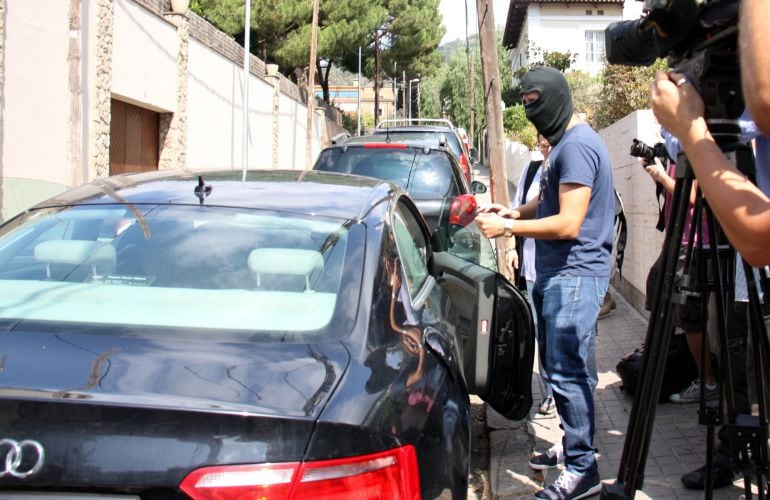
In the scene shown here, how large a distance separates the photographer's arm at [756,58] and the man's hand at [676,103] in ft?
0.82

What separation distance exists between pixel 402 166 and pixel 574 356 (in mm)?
3628

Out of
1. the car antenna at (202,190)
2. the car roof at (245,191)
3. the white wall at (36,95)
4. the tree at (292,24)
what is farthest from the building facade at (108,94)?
the car antenna at (202,190)

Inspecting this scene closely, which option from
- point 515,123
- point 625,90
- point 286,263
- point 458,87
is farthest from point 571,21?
point 286,263

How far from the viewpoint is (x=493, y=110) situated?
25.2 ft

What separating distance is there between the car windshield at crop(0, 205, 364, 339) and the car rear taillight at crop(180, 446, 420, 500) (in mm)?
481

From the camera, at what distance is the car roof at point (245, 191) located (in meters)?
2.88

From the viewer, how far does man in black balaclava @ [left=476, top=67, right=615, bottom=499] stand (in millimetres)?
3385

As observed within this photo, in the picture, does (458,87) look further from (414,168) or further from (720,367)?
(720,367)

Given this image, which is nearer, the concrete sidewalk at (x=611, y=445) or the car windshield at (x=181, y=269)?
the car windshield at (x=181, y=269)

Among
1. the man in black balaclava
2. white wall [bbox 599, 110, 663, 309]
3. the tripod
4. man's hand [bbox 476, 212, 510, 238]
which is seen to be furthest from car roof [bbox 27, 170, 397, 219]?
white wall [bbox 599, 110, 663, 309]

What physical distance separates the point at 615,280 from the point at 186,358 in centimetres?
751

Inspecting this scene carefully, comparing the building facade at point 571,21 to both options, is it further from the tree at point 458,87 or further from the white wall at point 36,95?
the white wall at point 36,95

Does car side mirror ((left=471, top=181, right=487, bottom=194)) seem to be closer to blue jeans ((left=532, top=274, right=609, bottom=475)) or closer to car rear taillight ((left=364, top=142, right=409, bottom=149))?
car rear taillight ((left=364, top=142, right=409, bottom=149))

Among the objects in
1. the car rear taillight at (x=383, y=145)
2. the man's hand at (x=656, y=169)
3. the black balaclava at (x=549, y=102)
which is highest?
the car rear taillight at (x=383, y=145)
